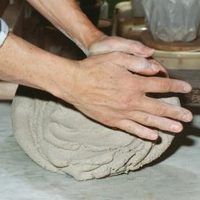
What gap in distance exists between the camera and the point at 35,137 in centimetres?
144

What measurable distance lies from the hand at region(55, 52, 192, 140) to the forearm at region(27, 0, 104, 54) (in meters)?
0.25

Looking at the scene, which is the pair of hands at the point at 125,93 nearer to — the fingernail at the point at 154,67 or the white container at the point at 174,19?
the fingernail at the point at 154,67

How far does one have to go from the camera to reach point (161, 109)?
120cm

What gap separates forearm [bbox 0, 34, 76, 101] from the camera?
110 centimetres

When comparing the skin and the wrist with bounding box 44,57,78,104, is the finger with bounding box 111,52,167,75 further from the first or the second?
Answer: the wrist with bounding box 44,57,78,104

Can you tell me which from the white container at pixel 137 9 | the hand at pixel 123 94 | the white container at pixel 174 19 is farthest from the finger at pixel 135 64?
the white container at pixel 137 9

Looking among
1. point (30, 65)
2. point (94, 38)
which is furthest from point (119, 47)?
point (30, 65)

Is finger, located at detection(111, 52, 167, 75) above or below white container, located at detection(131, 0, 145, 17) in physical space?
above

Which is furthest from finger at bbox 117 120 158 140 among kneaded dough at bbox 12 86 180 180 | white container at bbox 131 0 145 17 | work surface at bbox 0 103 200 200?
white container at bbox 131 0 145 17

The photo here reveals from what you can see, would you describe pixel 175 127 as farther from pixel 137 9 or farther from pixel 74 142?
pixel 137 9

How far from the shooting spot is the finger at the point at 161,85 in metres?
1.19

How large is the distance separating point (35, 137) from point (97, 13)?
1369 millimetres

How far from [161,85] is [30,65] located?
0.35m

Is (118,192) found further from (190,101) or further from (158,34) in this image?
(158,34)
